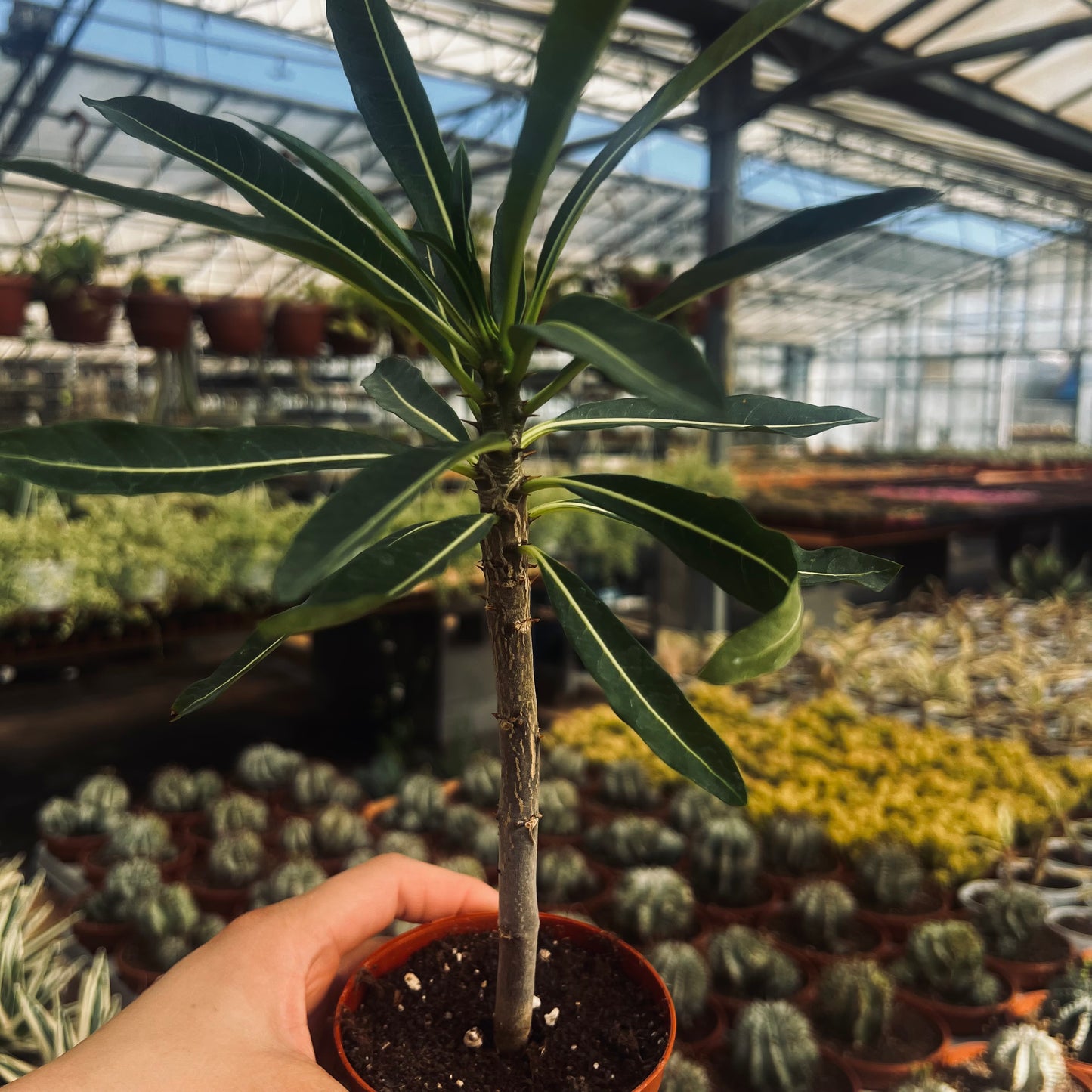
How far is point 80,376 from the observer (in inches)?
452

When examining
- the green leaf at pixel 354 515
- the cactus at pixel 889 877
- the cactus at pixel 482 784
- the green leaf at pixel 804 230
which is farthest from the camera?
the cactus at pixel 482 784

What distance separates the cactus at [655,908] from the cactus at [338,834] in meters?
0.60

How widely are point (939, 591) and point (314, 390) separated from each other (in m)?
3.04

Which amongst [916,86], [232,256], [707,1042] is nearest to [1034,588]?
[916,86]

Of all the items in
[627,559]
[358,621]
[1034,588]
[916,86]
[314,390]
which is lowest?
[1034,588]

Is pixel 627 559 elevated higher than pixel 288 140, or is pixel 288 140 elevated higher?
pixel 288 140

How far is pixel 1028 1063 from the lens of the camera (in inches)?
46.7

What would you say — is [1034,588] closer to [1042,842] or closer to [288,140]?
[1042,842]

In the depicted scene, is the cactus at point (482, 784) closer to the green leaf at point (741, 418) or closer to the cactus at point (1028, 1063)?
the cactus at point (1028, 1063)

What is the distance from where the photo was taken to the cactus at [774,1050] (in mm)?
1236

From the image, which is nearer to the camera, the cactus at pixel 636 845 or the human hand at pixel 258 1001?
the human hand at pixel 258 1001

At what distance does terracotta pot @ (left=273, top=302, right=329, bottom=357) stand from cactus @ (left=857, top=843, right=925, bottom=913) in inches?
95.5

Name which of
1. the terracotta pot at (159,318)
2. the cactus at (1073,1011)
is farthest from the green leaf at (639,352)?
the terracotta pot at (159,318)

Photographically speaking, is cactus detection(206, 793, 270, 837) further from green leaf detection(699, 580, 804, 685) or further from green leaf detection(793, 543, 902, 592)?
green leaf detection(699, 580, 804, 685)
